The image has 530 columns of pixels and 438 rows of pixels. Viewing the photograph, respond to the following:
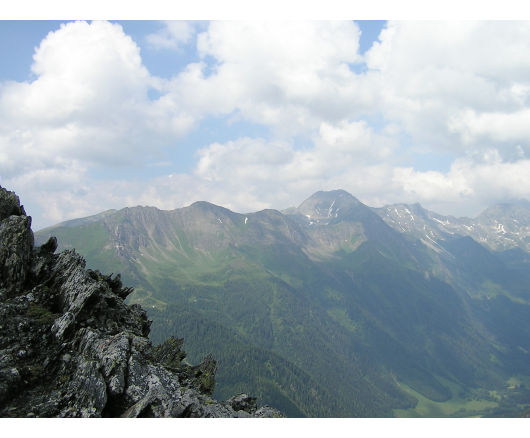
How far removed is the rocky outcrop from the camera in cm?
2011

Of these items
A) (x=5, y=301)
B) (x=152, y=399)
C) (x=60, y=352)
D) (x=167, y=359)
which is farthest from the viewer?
(x=167, y=359)

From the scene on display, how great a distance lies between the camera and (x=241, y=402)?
1220 inches

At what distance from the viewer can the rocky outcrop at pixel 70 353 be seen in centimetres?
2011

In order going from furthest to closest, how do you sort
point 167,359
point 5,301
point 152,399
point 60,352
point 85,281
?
point 167,359 < point 85,281 < point 5,301 < point 60,352 < point 152,399

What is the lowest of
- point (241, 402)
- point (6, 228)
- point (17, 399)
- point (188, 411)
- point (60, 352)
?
point (241, 402)

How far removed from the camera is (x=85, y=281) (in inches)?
1166

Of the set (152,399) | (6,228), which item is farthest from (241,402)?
(6,228)

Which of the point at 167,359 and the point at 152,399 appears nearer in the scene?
the point at 152,399

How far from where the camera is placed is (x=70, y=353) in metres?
23.4

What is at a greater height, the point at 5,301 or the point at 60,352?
the point at 5,301

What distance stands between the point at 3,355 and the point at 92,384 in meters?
6.57
